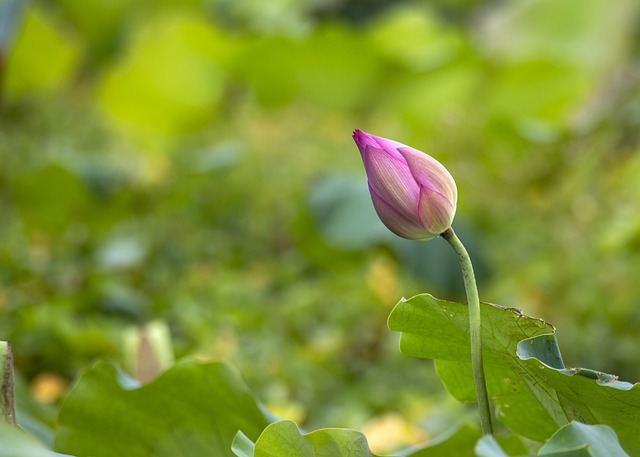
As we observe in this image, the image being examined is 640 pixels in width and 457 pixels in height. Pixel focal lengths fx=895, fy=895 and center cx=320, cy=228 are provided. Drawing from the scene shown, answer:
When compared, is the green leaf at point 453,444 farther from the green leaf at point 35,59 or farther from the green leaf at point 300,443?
the green leaf at point 35,59

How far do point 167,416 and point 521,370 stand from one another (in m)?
0.23

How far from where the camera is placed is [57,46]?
2.71 metres

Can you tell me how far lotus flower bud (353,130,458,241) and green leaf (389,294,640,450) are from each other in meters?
0.04

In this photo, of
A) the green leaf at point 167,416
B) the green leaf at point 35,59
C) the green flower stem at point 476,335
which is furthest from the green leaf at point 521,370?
the green leaf at point 35,59

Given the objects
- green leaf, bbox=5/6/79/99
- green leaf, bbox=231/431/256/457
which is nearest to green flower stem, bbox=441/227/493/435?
green leaf, bbox=231/431/256/457

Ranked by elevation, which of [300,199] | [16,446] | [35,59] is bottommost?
[16,446]

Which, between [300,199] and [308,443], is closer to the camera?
[308,443]

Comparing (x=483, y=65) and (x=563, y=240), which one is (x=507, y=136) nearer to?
(x=563, y=240)

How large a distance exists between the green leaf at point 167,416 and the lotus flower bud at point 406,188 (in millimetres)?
187

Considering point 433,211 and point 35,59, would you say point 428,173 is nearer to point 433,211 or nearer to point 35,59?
point 433,211

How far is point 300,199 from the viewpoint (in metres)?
1.85

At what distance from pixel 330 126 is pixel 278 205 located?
82 cm

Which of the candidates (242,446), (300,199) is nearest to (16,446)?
(242,446)

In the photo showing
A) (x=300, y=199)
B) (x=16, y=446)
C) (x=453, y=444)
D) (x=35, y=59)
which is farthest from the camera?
(x=35, y=59)
